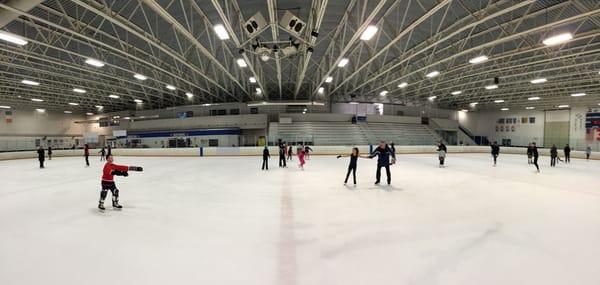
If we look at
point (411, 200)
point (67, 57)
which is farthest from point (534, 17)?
point (67, 57)

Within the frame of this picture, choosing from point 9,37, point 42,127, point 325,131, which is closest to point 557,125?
point 325,131

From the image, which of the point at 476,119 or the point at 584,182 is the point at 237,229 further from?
the point at 476,119

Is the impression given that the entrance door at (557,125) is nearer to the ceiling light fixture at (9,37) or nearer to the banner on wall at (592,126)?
the banner on wall at (592,126)

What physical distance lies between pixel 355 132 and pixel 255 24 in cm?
2236

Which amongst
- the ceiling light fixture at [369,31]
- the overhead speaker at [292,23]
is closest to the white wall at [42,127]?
the overhead speaker at [292,23]

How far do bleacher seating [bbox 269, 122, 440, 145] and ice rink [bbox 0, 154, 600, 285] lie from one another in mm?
19029

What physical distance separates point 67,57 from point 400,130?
32.4m

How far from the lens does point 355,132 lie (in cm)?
2916

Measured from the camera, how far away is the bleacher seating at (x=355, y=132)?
27.2 meters

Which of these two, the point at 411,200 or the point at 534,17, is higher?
the point at 534,17

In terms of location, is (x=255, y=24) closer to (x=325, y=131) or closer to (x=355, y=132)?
(x=325, y=131)

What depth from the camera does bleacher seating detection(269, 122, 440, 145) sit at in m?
27.2

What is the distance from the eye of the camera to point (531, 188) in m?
8.11

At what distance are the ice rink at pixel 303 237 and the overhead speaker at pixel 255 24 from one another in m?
5.45
